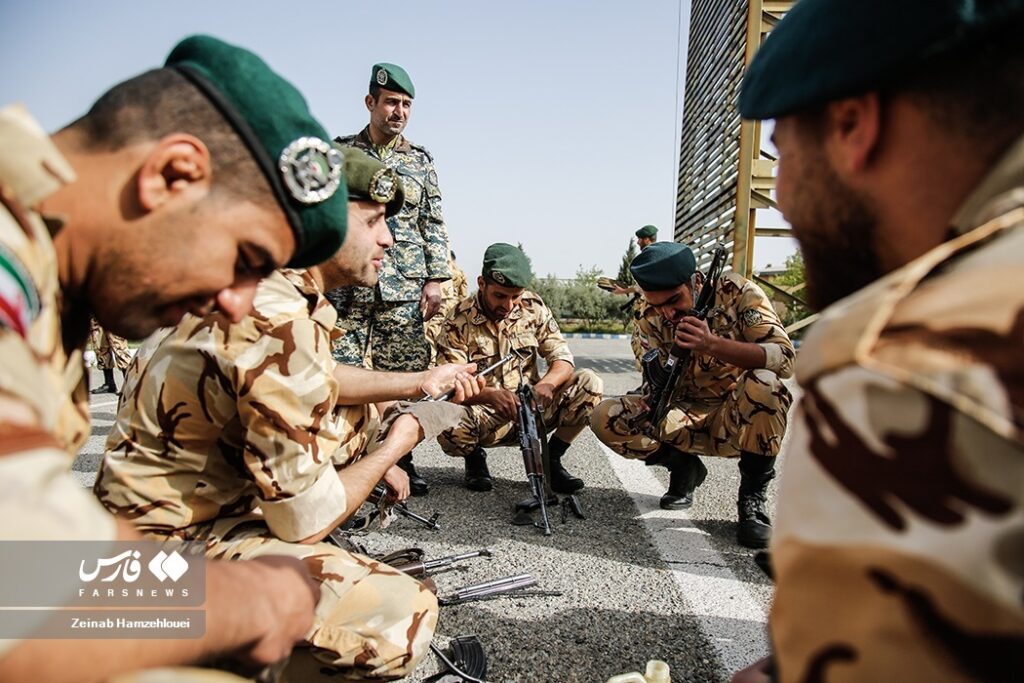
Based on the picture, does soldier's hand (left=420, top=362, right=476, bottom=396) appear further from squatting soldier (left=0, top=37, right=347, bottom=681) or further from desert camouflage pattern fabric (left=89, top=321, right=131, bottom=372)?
desert camouflage pattern fabric (left=89, top=321, right=131, bottom=372)

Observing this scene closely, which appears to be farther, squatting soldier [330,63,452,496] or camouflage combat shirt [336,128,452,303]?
camouflage combat shirt [336,128,452,303]

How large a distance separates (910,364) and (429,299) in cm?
414

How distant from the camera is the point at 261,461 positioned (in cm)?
165

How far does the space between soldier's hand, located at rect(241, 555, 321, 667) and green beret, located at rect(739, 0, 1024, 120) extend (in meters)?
1.12

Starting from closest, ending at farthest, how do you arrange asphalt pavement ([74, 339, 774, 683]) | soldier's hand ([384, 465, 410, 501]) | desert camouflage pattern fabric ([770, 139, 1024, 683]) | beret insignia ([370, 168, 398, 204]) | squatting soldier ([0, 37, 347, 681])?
desert camouflage pattern fabric ([770, 139, 1024, 683]), squatting soldier ([0, 37, 347, 681]), asphalt pavement ([74, 339, 774, 683]), soldier's hand ([384, 465, 410, 501]), beret insignia ([370, 168, 398, 204])

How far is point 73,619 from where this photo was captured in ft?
3.02

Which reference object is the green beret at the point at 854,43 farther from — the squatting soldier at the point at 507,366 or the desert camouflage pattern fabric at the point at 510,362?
the desert camouflage pattern fabric at the point at 510,362

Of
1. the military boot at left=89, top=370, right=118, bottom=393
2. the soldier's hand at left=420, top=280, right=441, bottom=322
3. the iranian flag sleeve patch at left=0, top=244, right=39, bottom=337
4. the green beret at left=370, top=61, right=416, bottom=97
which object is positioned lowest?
the military boot at left=89, top=370, right=118, bottom=393

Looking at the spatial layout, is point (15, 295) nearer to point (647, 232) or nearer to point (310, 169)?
point (310, 169)

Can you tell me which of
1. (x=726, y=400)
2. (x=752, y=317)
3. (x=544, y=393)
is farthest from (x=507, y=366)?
(x=752, y=317)

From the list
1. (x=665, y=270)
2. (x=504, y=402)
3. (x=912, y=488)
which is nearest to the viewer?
(x=912, y=488)

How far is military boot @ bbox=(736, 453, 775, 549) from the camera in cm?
334

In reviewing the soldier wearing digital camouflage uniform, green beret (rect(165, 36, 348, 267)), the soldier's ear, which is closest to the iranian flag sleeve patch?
the soldier's ear

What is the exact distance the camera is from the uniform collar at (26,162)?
940 millimetres
